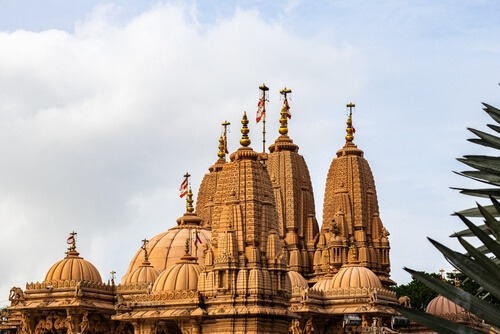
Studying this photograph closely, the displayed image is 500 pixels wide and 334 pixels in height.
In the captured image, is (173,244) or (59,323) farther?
(173,244)

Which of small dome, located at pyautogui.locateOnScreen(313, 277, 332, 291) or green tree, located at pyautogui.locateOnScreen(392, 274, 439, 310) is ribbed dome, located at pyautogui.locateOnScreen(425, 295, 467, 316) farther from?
green tree, located at pyautogui.locateOnScreen(392, 274, 439, 310)

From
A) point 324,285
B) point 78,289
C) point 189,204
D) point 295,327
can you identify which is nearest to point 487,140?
point 78,289

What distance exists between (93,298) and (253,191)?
10619 millimetres

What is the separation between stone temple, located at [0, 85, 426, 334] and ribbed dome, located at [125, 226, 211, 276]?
0.28 ft

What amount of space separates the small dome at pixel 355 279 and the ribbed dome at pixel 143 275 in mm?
9018

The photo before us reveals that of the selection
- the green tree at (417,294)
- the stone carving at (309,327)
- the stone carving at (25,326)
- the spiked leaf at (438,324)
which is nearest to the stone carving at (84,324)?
the stone carving at (25,326)

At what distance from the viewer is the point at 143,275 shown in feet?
167

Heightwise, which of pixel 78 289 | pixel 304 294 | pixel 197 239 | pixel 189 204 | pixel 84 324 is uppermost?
pixel 189 204

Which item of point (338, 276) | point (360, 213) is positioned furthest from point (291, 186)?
point (338, 276)

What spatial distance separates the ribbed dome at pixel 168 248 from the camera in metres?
55.3

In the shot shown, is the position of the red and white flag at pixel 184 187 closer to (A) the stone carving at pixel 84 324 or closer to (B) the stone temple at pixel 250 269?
(B) the stone temple at pixel 250 269

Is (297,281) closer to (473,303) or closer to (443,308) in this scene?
(443,308)

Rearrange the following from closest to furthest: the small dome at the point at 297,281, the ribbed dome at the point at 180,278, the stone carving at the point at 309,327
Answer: the ribbed dome at the point at 180,278 → the stone carving at the point at 309,327 → the small dome at the point at 297,281

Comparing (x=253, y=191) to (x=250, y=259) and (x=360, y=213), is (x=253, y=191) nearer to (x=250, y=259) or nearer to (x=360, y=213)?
(x=250, y=259)
